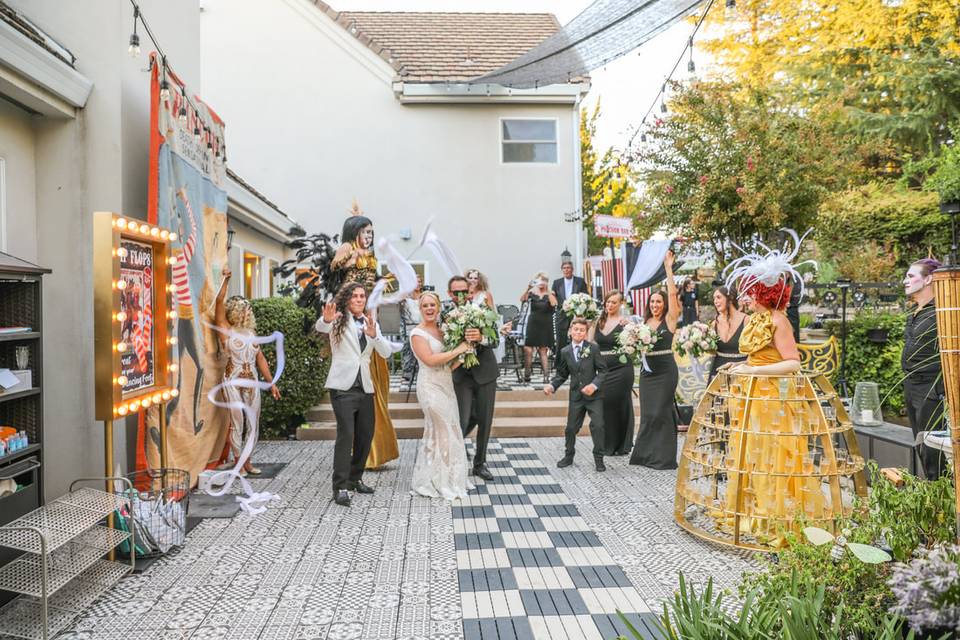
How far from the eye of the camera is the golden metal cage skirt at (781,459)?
15.0 ft

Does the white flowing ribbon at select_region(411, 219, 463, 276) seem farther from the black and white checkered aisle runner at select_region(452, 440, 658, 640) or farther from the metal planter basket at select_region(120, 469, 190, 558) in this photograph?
the metal planter basket at select_region(120, 469, 190, 558)

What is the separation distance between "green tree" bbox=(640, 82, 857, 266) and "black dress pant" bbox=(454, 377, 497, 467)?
20.6ft

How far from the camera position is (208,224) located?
23.2 ft

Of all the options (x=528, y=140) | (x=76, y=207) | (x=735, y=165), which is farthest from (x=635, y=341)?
(x=528, y=140)

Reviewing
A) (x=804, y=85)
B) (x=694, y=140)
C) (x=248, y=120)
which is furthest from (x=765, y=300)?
(x=804, y=85)

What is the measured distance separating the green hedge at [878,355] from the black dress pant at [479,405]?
5.44 m

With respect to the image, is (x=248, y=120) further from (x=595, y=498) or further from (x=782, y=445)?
Answer: (x=782, y=445)

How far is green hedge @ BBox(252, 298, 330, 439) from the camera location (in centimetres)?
879

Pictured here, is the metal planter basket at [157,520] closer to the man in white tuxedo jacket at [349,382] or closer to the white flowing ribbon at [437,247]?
the man in white tuxedo jacket at [349,382]

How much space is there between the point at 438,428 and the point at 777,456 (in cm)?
308

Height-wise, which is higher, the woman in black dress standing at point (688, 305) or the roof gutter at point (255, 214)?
the roof gutter at point (255, 214)

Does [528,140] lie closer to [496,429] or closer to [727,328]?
[496,429]

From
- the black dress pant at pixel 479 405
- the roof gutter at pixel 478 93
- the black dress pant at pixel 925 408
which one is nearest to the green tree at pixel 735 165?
the roof gutter at pixel 478 93

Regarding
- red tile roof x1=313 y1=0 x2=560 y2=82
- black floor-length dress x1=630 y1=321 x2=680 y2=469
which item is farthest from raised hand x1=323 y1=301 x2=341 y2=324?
red tile roof x1=313 y1=0 x2=560 y2=82
